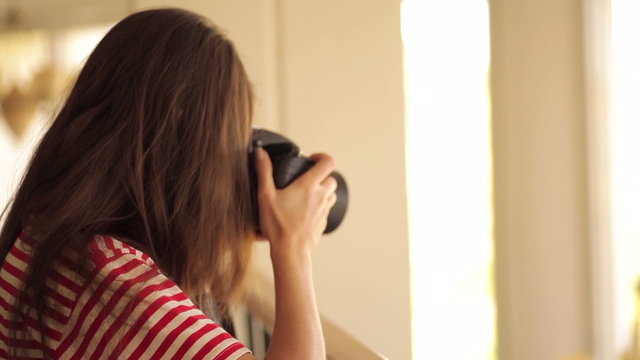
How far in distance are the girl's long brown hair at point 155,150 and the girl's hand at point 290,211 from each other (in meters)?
0.02

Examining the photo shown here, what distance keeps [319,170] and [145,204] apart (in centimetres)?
18

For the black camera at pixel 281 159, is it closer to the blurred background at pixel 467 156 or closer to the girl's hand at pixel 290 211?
the girl's hand at pixel 290 211

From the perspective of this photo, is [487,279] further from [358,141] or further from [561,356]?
[358,141]

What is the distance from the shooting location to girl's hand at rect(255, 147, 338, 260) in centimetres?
69

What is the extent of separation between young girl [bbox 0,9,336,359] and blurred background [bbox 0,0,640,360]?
1659mm

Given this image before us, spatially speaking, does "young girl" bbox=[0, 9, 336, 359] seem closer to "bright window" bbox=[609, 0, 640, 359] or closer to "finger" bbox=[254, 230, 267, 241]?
"finger" bbox=[254, 230, 267, 241]

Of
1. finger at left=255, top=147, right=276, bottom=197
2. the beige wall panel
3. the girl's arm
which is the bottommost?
the beige wall panel

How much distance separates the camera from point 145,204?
25.3 inches

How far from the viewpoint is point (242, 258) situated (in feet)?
2.51

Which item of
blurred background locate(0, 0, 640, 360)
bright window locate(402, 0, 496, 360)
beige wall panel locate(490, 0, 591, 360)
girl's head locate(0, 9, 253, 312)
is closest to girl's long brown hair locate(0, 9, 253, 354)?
girl's head locate(0, 9, 253, 312)

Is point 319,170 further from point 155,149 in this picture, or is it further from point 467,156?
point 467,156

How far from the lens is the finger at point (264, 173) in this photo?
0.70 metres

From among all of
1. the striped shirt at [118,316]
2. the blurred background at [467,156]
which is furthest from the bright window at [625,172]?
the striped shirt at [118,316]

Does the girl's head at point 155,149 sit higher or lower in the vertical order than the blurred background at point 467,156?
higher
